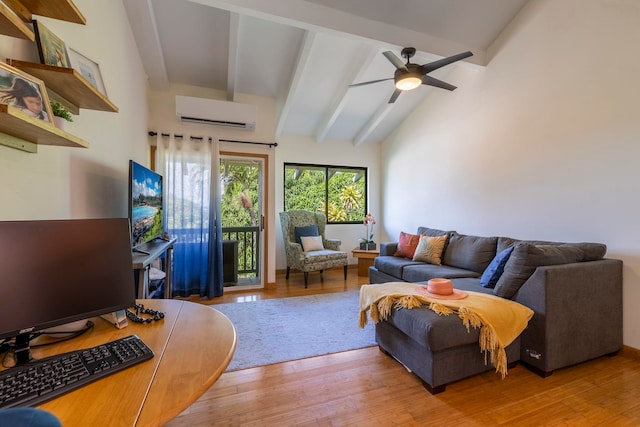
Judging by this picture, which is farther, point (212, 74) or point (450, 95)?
point (450, 95)

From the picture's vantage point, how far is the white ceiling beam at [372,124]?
14.6ft

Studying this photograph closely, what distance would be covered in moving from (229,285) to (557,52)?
4.73 metres

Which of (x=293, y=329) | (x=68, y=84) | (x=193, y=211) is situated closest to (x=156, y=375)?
(x=68, y=84)

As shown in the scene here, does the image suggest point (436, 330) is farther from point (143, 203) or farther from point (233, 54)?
point (233, 54)

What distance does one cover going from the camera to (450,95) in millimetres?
4004

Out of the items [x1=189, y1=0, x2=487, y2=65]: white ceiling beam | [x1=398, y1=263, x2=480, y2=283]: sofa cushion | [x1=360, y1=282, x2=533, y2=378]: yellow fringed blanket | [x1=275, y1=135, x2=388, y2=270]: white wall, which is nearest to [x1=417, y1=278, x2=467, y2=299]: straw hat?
[x1=360, y1=282, x2=533, y2=378]: yellow fringed blanket

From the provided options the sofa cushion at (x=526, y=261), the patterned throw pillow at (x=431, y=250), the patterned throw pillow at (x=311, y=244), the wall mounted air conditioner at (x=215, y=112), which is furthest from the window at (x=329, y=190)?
the sofa cushion at (x=526, y=261)

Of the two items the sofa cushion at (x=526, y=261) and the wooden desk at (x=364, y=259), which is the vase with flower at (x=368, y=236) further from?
the sofa cushion at (x=526, y=261)

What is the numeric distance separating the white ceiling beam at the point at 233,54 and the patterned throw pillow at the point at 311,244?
2.37 meters

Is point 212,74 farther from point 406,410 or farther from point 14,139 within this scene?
point 406,410

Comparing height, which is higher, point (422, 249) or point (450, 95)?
point (450, 95)

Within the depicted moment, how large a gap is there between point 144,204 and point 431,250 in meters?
3.29

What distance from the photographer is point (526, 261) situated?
2016 millimetres

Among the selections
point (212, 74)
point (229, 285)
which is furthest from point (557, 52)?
point (229, 285)
